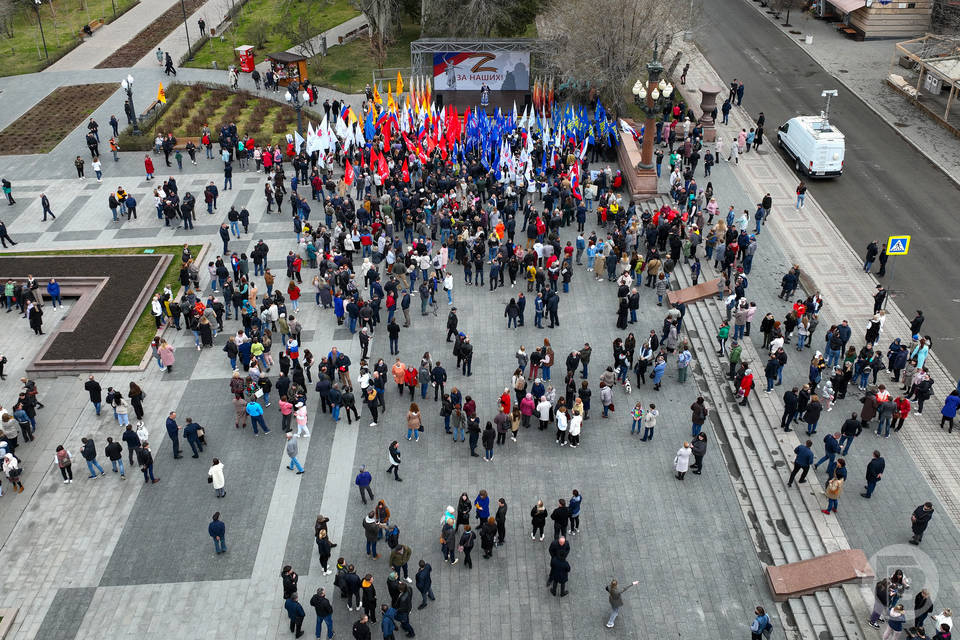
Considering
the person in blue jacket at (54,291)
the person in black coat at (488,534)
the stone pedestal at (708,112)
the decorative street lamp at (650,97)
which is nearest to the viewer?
the person in black coat at (488,534)

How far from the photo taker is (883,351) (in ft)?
81.5

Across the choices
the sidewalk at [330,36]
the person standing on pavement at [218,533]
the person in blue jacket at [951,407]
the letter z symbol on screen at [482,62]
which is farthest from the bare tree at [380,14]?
the person in blue jacket at [951,407]

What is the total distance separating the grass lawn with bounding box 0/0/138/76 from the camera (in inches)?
2178

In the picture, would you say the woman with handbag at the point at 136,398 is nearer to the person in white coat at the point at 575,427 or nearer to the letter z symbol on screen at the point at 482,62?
the person in white coat at the point at 575,427

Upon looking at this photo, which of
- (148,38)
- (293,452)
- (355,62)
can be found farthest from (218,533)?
(148,38)

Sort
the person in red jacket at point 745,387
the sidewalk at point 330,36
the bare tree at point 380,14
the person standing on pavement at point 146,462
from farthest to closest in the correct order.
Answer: the sidewalk at point 330,36, the bare tree at point 380,14, the person in red jacket at point 745,387, the person standing on pavement at point 146,462

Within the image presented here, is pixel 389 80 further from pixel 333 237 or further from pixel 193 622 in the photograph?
pixel 193 622

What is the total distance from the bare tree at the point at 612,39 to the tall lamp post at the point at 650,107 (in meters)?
6.39

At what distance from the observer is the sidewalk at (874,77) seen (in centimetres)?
3894

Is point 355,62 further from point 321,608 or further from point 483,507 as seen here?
point 321,608

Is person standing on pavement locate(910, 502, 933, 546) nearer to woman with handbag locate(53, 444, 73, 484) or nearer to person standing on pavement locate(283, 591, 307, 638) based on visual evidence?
person standing on pavement locate(283, 591, 307, 638)

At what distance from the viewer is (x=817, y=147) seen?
35000mm

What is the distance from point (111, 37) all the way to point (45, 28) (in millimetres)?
6326

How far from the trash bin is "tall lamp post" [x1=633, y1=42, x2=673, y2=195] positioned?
26621mm
